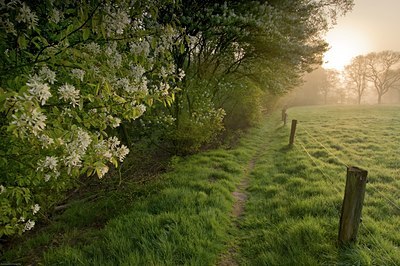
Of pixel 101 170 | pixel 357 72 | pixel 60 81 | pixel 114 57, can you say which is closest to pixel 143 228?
pixel 101 170

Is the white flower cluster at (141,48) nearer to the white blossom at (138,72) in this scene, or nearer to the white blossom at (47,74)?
the white blossom at (138,72)

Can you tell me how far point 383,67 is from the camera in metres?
68.6

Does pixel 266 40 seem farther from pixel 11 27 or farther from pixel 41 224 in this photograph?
pixel 41 224

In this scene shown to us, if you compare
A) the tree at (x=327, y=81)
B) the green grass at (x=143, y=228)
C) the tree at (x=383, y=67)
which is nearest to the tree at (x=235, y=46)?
the green grass at (x=143, y=228)

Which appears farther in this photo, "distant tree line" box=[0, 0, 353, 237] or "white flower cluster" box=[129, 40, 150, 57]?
"white flower cluster" box=[129, 40, 150, 57]

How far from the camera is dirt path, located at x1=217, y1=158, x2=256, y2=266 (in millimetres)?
4871

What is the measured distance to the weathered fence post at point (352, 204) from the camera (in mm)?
4305

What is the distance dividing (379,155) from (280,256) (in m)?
9.57

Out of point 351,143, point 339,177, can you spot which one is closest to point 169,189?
point 339,177

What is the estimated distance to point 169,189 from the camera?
7500 mm

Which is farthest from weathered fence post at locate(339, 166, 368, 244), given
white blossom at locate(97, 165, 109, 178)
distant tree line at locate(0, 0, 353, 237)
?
white blossom at locate(97, 165, 109, 178)

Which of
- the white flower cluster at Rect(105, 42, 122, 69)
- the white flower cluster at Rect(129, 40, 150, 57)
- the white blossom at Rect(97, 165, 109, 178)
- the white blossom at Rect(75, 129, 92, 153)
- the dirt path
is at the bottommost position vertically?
the dirt path

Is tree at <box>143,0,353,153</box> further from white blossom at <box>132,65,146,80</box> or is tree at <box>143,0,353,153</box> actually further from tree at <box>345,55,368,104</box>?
tree at <box>345,55,368,104</box>

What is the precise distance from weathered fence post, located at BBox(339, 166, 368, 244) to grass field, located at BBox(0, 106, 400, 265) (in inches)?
9.8
